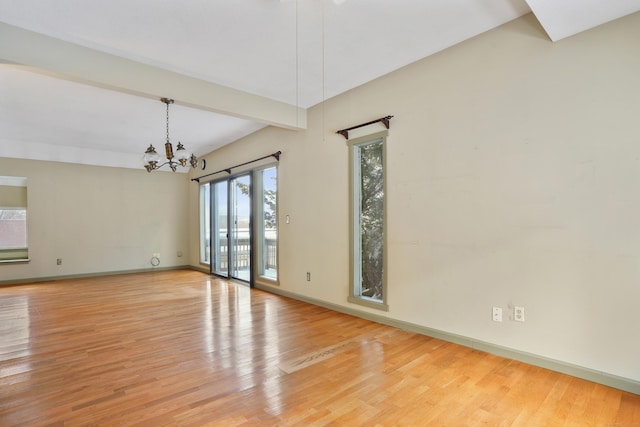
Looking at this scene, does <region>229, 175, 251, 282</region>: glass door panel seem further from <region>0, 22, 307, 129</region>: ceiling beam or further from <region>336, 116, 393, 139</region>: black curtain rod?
<region>336, 116, 393, 139</region>: black curtain rod

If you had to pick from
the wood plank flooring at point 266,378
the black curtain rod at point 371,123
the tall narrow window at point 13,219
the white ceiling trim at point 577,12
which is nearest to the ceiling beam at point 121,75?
the black curtain rod at point 371,123

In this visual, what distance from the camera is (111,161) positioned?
24.4 ft

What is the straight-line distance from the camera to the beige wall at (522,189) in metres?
2.30

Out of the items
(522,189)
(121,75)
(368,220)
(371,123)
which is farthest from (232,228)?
(522,189)

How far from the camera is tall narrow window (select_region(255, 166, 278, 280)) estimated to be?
569 cm

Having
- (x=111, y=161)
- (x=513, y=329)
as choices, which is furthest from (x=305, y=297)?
(x=111, y=161)

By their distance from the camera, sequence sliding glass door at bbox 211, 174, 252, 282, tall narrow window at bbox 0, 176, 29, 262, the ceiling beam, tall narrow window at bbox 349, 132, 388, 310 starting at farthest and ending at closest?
tall narrow window at bbox 0, 176, 29, 262, sliding glass door at bbox 211, 174, 252, 282, tall narrow window at bbox 349, 132, 388, 310, the ceiling beam

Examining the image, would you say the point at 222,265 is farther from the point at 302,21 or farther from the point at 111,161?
the point at 302,21

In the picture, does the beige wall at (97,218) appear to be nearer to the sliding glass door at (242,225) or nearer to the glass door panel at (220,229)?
the sliding glass door at (242,225)

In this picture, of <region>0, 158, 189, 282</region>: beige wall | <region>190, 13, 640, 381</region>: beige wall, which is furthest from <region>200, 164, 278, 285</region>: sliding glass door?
<region>190, 13, 640, 381</region>: beige wall

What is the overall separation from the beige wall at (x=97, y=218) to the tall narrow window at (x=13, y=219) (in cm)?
22

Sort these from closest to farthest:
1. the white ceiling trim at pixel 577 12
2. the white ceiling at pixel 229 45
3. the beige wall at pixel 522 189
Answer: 1. the white ceiling trim at pixel 577 12
2. the beige wall at pixel 522 189
3. the white ceiling at pixel 229 45

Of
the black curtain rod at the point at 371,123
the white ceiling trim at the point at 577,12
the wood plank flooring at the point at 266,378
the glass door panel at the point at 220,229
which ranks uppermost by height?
the white ceiling trim at the point at 577,12

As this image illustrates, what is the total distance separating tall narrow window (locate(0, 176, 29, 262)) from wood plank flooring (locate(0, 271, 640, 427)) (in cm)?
354
